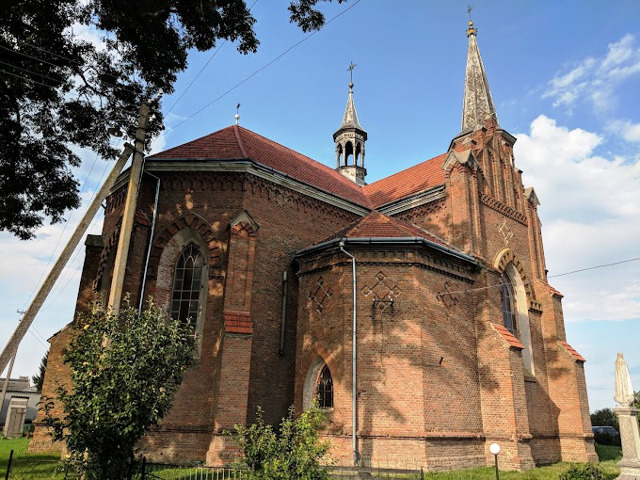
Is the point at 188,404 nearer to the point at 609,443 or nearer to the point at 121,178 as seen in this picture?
the point at 121,178

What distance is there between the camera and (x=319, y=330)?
1498cm

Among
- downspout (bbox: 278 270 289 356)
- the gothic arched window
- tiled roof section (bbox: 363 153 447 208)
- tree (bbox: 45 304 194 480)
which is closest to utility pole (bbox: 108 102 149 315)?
tree (bbox: 45 304 194 480)

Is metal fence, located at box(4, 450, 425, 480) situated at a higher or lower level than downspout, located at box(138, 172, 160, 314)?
lower

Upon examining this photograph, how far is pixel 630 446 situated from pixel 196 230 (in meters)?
13.5

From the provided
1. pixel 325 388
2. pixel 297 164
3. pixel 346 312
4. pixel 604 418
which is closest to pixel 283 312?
pixel 346 312

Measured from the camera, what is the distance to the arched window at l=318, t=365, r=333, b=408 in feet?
46.7

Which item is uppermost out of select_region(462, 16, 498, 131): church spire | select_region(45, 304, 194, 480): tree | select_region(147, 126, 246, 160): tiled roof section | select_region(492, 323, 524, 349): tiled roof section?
select_region(462, 16, 498, 131): church spire

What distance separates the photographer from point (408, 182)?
878 inches

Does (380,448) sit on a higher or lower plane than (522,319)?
lower

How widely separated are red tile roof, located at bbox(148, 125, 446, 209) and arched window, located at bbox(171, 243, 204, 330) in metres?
3.36

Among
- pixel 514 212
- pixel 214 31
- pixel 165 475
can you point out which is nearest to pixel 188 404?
pixel 165 475

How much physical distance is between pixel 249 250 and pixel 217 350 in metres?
3.19

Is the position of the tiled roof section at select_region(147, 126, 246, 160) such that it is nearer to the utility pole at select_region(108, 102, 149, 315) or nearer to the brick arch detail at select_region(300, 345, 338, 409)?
the utility pole at select_region(108, 102, 149, 315)

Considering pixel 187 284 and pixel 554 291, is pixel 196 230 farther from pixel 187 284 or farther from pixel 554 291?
pixel 554 291
